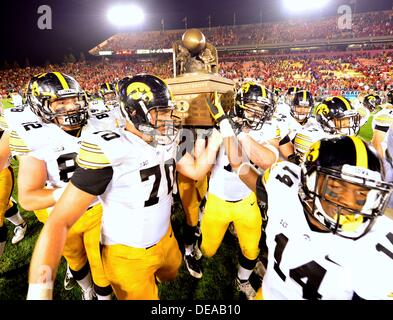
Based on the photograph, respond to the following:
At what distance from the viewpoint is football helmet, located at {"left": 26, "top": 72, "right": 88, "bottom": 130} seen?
7.30 ft

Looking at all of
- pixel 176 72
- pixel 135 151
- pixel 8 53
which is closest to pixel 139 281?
pixel 135 151

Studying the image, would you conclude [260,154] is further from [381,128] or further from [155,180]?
[381,128]

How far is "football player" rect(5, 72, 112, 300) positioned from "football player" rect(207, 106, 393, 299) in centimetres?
167

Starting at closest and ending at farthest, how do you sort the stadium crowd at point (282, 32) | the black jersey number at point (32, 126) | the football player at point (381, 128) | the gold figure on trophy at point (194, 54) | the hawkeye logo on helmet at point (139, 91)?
1. the hawkeye logo on helmet at point (139, 91)
2. the black jersey number at point (32, 126)
3. the football player at point (381, 128)
4. the gold figure on trophy at point (194, 54)
5. the stadium crowd at point (282, 32)

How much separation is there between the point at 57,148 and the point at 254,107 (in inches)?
78.4

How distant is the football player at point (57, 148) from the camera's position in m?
2.01

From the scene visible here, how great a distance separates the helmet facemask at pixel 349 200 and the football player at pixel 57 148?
6.03 ft

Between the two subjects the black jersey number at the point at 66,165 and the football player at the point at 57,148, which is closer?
the football player at the point at 57,148

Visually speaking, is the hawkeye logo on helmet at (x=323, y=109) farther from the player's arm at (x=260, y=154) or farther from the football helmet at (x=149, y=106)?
the football helmet at (x=149, y=106)

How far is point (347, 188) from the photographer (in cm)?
121

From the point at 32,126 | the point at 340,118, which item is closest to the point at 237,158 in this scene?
the point at 340,118

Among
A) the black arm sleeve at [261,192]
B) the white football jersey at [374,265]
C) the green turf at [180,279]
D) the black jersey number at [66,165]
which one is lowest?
the green turf at [180,279]

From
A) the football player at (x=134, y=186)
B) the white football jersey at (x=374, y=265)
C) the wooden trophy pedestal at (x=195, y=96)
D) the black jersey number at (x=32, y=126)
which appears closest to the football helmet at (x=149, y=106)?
the football player at (x=134, y=186)
